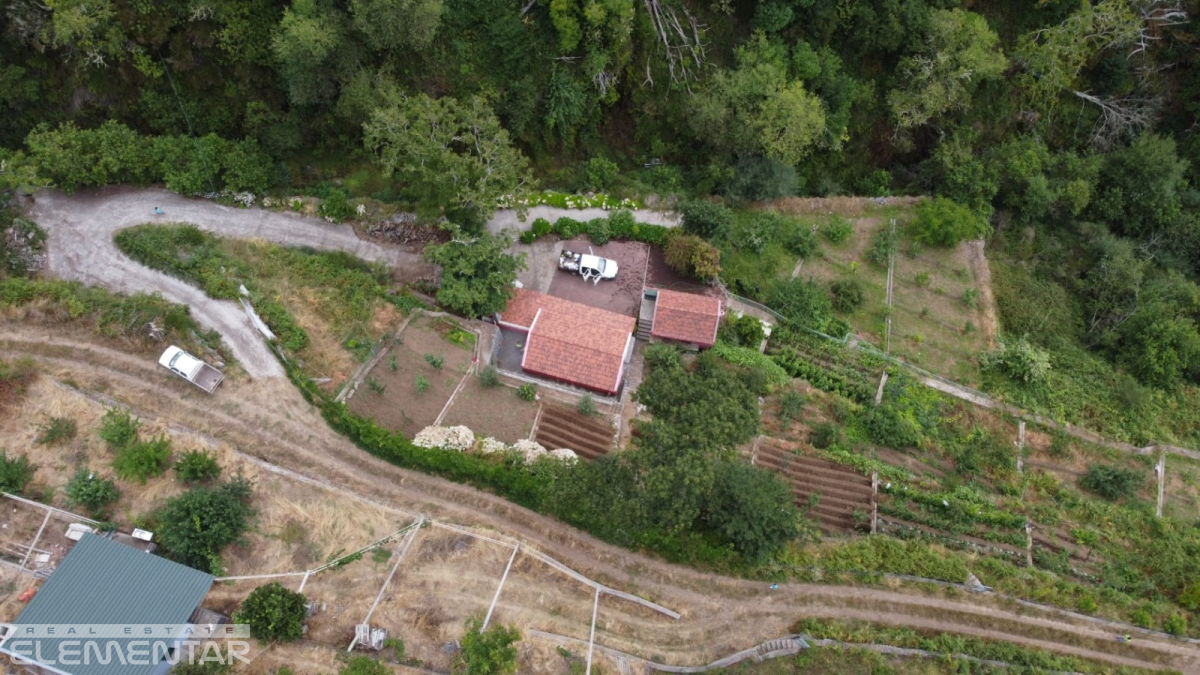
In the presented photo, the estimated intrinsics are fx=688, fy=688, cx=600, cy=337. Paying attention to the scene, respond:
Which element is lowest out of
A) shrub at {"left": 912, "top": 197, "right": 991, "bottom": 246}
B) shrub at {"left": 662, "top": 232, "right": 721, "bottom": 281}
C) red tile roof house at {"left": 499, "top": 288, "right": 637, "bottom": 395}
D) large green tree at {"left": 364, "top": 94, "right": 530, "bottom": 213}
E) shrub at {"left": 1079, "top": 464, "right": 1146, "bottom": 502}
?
shrub at {"left": 1079, "top": 464, "right": 1146, "bottom": 502}

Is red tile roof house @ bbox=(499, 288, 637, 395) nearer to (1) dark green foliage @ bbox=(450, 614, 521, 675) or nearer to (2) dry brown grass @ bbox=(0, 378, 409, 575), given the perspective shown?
(2) dry brown grass @ bbox=(0, 378, 409, 575)

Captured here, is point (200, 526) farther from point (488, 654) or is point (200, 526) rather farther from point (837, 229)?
point (837, 229)

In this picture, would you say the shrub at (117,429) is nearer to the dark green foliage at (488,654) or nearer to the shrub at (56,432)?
the shrub at (56,432)

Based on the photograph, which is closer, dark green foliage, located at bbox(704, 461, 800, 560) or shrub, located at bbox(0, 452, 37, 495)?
shrub, located at bbox(0, 452, 37, 495)

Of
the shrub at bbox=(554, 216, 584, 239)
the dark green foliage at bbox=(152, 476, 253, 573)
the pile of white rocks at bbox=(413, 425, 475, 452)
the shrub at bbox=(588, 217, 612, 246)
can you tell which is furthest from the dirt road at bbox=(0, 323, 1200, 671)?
the shrub at bbox=(588, 217, 612, 246)

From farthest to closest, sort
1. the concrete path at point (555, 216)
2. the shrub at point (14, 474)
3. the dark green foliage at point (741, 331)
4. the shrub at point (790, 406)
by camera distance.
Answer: the concrete path at point (555, 216) < the dark green foliage at point (741, 331) < the shrub at point (790, 406) < the shrub at point (14, 474)

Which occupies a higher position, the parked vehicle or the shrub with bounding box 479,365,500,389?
the parked vehicle

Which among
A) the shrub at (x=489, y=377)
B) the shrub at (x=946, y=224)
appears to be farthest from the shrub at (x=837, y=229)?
the shrub at (x=489, y=377)

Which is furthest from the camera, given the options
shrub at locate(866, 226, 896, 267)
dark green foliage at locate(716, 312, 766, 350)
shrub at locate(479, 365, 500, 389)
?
shrub at locate(866, 226, 896, 267)
